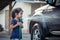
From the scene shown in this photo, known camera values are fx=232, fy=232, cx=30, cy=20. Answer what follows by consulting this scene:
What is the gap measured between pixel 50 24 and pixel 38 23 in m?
0.57

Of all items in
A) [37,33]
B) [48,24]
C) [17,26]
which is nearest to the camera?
[17,26]

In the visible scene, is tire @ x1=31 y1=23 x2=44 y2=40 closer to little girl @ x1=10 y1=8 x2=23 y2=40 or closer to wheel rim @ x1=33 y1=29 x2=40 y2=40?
wheel rim @ x1=33 y1=29 x2=40 y2=40

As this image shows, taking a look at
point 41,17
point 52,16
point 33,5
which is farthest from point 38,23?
point 33,5

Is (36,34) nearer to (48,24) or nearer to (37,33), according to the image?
(37,33)

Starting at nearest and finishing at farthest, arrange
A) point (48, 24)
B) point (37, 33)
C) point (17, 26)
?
point (17, 26)
point (48, 24)
point (37, 33)

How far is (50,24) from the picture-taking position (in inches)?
219

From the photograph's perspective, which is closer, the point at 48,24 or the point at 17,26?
the point at 17,26

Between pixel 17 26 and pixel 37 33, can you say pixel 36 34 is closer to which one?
pixel 37 33

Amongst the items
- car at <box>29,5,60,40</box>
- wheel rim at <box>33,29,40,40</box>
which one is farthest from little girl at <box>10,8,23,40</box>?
wheel rim at <box>33,29,40,40</box>

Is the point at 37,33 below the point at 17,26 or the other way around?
below

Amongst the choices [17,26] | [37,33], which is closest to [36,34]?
[37,33]

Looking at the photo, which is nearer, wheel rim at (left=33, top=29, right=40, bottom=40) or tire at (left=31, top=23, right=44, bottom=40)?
tire at (left=31, top=23, right=44, bottom=40)

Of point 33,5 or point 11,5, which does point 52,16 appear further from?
point 33,5

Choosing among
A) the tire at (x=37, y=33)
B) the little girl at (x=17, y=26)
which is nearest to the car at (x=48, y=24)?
the tire at (x=37, y=33)
